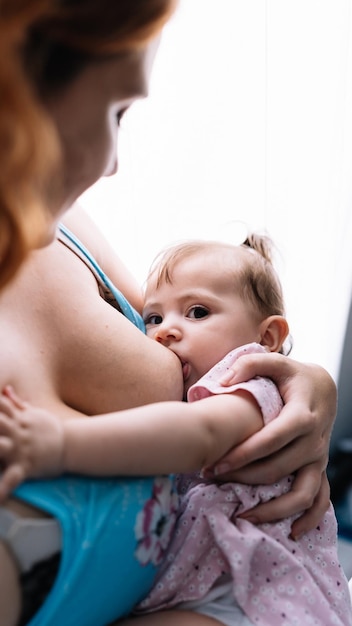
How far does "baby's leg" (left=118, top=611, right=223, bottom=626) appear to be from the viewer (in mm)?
915

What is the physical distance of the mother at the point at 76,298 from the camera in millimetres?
647

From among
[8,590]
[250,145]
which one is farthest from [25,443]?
[250,145]

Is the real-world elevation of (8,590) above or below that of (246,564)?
above

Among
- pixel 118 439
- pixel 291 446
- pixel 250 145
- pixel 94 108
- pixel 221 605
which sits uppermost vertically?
pixel 94 108

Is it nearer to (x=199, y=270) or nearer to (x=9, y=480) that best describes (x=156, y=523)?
(x=9, y=480)

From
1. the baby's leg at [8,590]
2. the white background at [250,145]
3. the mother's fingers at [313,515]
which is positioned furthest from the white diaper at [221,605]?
the white background at [250,145]

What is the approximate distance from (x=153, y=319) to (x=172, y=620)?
1.71 ft

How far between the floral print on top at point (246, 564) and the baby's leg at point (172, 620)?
0.07ft

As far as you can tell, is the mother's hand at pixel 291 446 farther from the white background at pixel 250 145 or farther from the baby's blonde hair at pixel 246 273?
the white background at pixel 250 145

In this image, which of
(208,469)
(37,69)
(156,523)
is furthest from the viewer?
(208,469)

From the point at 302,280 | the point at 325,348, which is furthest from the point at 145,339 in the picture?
the point at 325,348

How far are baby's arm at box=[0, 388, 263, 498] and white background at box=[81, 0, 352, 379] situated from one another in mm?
739

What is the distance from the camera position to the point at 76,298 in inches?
39.8

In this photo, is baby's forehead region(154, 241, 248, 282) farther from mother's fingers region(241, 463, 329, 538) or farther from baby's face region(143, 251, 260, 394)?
mother's fingers region(241, 463, 329, 538)
